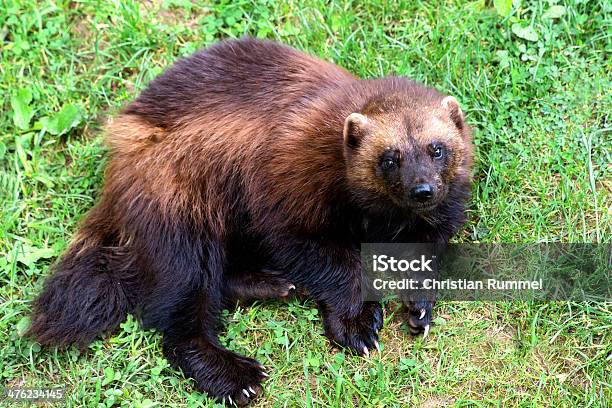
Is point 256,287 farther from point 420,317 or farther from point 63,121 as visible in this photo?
point 63,121

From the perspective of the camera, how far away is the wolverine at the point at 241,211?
14.2ft

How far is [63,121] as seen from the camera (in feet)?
17.3

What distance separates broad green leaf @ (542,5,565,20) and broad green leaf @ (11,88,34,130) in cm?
314

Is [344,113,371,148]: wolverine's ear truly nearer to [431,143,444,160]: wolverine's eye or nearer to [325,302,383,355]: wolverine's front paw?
[431,143,444,160]: wolverine's eye

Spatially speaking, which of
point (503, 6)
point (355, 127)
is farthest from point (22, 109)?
point (503, 6)

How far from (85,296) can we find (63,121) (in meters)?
1.31

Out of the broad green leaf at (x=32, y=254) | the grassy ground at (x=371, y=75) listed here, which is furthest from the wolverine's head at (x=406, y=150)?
the broad green leaf at (x=32, y=254)

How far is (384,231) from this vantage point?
4.53 metres

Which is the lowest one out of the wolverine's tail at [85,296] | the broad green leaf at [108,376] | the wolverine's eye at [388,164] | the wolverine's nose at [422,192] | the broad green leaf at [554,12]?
the broad green leaf at [108,376]

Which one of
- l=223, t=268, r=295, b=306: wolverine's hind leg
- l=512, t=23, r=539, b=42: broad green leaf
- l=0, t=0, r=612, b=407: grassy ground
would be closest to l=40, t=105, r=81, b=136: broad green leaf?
l=0, t=0, r=612, b=407: grassy ground

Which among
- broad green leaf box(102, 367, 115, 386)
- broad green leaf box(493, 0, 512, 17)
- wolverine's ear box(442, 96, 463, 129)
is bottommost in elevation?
broad green leaf box(102, 367, 115, 386)

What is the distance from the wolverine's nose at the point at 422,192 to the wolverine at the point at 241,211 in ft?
0.63

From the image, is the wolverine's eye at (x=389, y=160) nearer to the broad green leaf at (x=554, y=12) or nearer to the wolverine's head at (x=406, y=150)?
the wolverine's head at (x=406, y=150)

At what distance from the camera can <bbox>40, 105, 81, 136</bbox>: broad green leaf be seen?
207 inches
